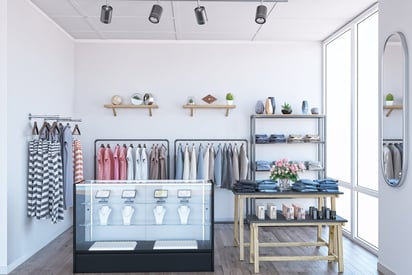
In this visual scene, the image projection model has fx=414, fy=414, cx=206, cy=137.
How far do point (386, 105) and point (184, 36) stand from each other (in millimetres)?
3487

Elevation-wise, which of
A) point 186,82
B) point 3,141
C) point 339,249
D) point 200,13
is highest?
point 200,13

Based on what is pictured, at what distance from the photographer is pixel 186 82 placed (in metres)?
6.95

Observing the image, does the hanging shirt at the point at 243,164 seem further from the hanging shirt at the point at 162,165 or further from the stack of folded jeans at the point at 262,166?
the hanging shirt at the point at 162,165

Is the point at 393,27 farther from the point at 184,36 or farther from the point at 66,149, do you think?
the point at 66,149

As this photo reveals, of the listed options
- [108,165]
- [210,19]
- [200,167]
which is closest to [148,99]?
[108,165]

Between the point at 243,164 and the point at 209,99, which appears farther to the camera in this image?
the point at 209,99

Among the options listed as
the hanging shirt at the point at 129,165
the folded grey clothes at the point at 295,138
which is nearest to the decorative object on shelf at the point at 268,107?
the folded grey clothes at the point at 295,138

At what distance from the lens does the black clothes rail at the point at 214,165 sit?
655 centimetres

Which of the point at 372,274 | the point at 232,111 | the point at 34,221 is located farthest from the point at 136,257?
the point at 232,111

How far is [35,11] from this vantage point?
5.13 metres

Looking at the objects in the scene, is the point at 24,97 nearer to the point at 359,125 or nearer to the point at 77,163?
the point at 77,163

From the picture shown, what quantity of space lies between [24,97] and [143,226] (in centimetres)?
206

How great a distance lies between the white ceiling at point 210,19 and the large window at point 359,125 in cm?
33

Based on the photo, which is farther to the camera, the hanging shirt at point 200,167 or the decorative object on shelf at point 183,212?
the hanging shirt at point 200,167
